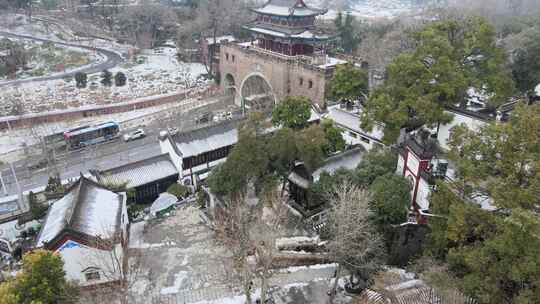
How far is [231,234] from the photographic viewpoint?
56.7 feet

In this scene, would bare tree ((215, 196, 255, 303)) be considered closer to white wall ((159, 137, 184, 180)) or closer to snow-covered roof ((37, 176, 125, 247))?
snow-covered roof ((37, 176, 125, 247))

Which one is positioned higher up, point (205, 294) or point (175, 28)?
point (175, 28)

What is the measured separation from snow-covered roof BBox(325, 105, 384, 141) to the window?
15.4m

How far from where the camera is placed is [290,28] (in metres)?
38.7

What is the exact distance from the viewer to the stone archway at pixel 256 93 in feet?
135

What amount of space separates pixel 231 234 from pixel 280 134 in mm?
5536

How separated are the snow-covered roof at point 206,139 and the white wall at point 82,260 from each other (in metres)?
9.83

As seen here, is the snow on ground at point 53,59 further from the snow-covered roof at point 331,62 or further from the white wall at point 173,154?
the snow-covered roof at point 331,62

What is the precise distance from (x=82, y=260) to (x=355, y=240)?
11.1 m

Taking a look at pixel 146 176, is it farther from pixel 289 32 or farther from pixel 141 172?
pixel 289 32

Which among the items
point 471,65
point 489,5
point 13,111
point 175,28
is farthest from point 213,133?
point 489,5

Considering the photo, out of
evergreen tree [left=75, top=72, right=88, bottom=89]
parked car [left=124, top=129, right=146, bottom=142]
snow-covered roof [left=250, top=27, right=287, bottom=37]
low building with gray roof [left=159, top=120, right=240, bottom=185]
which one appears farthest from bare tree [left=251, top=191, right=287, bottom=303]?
evergreen tree [left=75, top=72, right=88, bottom=89]

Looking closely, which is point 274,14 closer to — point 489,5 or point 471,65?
point 471,65

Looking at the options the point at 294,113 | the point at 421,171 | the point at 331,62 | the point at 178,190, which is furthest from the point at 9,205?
the point at 331,62
